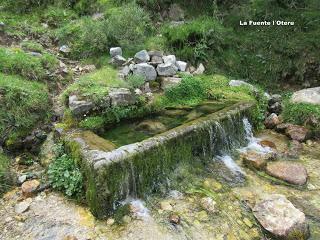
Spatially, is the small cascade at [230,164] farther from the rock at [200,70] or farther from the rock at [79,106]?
the rock at [200,70]

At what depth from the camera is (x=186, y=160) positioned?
5.82 meters

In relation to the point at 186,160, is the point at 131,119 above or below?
above

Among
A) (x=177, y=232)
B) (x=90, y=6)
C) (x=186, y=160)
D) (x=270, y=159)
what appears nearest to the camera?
(x=177, y=232)

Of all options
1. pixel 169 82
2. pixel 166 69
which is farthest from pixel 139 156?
pixel 166 69

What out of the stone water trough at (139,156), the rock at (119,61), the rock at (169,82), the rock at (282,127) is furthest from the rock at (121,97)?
the rock at (282,127)

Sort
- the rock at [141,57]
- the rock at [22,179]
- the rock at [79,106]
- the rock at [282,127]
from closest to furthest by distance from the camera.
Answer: the rock at [22,179]
the rock at [79,106]
the rock at [282,127]
the rock at [141,57]

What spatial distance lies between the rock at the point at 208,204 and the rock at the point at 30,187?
2518 millimetres

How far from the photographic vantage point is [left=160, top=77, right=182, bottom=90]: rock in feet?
24.5

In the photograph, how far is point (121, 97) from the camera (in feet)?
21.0

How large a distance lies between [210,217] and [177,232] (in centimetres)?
57

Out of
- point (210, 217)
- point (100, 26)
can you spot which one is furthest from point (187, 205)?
point (100, 26)

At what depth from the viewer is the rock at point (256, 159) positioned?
5.95 metres

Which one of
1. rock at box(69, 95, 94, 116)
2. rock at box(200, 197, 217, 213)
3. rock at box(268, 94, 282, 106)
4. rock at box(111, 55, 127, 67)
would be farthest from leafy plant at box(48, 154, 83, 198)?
rock at box(268, 94, 282, 106)

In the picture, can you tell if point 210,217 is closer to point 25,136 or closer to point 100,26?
point 25,136
